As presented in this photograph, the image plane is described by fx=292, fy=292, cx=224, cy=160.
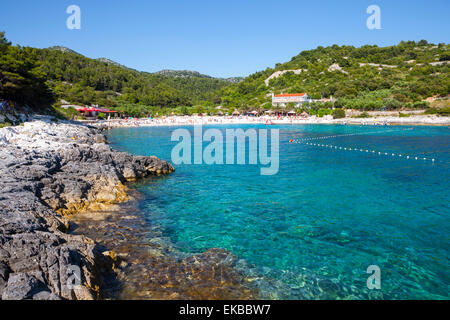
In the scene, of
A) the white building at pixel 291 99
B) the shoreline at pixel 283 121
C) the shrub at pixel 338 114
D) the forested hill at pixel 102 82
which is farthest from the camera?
the white building at pixel 291 99

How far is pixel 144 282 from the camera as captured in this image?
19.8 ft

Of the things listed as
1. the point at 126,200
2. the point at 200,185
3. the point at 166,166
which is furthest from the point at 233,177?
the point at 126,200

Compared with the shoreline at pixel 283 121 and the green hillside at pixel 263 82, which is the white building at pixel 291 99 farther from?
the shoreline at pixel 283 121

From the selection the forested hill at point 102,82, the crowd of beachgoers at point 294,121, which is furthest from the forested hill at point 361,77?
the forested hill at point 102,82

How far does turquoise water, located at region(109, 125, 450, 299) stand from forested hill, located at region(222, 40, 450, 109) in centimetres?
5866

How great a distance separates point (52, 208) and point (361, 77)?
104 m

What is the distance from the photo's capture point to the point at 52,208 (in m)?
9.34

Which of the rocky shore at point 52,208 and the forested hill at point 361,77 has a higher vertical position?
the forested hill at point 361,77

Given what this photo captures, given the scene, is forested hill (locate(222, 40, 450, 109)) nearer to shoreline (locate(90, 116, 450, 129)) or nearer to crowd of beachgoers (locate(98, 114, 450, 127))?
crowd of beachgoers (locate(98, 114, 450, 127))

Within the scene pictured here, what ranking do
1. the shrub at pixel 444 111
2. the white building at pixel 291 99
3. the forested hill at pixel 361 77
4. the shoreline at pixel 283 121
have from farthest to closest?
1. the white building at pixel 291 99
2. the forested hill at pixel 361 77
3. the shrub at pixel 444 111
4. the shoreline at pixel 283 121

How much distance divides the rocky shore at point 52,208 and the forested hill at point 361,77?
215ft

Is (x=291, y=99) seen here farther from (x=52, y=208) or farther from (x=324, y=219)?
(x=52, y=208)

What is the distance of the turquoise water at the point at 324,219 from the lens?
269 inches

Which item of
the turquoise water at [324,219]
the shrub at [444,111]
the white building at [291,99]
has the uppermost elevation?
the white building at [291,99]
